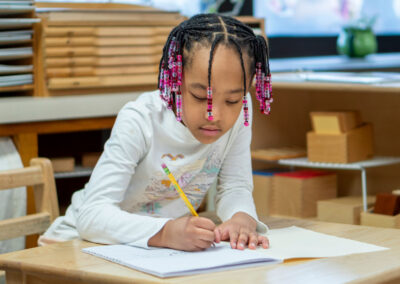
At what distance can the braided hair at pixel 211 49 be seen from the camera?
4.32 ft

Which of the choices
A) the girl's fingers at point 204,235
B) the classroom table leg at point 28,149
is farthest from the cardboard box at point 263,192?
the girl's fingers at point 204,235

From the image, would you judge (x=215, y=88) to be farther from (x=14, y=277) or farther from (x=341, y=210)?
(x=341, y=210)

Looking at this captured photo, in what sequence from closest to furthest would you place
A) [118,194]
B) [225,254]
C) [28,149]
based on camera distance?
[225,254]
[118,194]
[28,149]

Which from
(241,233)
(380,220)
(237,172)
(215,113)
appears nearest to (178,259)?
(241,233)

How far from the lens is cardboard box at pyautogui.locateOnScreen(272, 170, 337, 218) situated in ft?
7.61

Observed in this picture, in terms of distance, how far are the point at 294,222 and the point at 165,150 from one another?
0.30m

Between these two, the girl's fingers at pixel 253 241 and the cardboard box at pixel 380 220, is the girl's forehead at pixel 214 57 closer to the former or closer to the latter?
the girl's fingers at pixel 253 241

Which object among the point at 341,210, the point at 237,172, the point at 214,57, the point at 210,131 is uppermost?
the point at 214,57

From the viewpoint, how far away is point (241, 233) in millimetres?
1249

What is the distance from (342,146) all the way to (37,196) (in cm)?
100

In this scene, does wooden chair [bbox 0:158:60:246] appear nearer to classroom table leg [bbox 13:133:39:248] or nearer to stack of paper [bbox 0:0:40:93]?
classroom table leg [bbox 13:133:39:248]

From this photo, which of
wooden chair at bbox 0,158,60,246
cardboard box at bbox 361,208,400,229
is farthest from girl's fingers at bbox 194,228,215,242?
cardboard box at bbox 361,208,400,229

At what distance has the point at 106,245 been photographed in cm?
125

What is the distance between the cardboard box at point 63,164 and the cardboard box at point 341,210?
0.82 metres
